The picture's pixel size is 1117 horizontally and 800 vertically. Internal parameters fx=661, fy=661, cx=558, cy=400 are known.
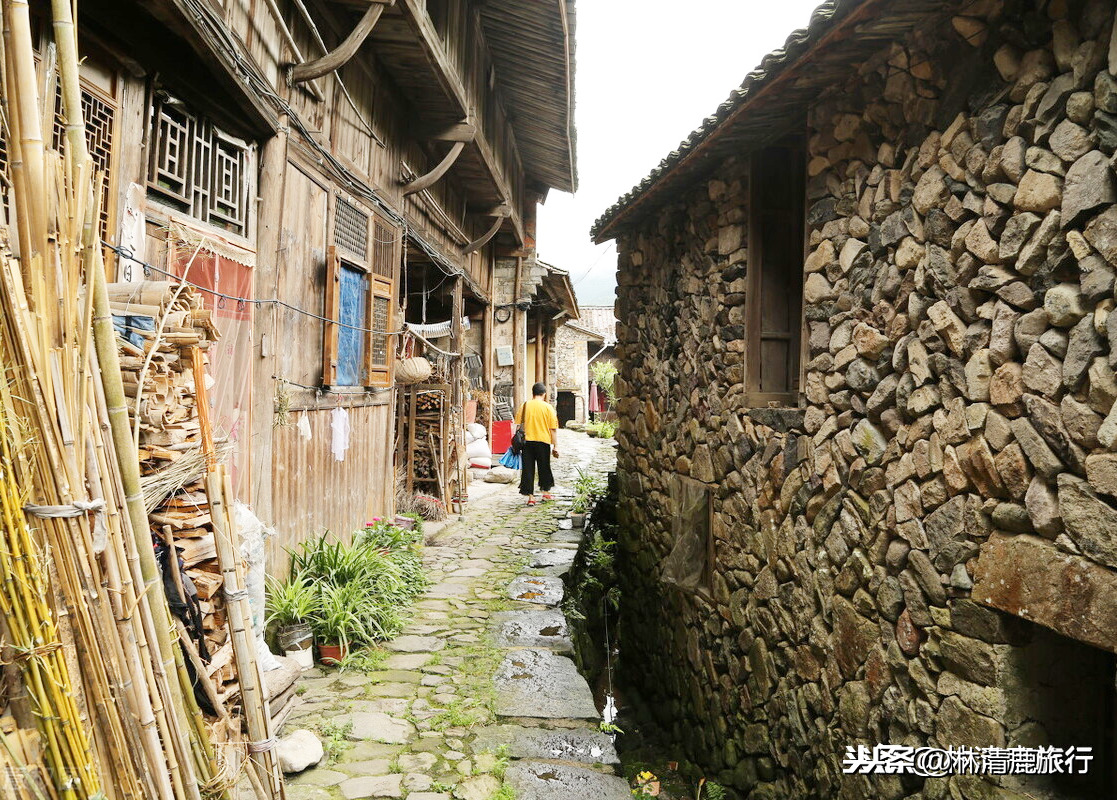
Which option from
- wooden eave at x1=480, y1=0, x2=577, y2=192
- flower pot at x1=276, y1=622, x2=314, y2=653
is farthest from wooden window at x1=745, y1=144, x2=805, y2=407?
wooden eave at x1=480, y1=0, x2=577, y2=192

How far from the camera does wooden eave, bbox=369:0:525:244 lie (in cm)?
550

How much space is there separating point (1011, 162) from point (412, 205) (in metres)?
6.75

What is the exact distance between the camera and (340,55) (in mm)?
4590

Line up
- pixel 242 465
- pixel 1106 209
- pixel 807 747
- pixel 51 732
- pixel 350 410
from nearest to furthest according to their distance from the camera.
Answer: pixel 51 732
pixel 1106 209
pixel 807 747
pixel 242 465
pixel 350 410

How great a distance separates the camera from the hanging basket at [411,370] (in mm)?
7871

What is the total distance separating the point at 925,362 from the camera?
283 cm

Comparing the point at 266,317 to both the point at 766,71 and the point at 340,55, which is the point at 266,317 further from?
the point at 766,71

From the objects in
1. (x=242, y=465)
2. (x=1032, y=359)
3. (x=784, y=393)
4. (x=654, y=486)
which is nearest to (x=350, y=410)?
(x=242, y=465)

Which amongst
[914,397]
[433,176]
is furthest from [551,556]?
[914,397]

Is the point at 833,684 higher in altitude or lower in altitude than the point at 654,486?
lower

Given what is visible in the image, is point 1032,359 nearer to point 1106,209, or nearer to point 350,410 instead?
point 1106,209

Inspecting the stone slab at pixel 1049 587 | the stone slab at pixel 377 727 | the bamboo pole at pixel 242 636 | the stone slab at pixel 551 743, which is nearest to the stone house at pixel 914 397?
the stone slab at pixel 1049 587

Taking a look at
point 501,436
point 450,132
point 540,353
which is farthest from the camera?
point 540,353

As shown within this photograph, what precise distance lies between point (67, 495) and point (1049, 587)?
2996 mm
